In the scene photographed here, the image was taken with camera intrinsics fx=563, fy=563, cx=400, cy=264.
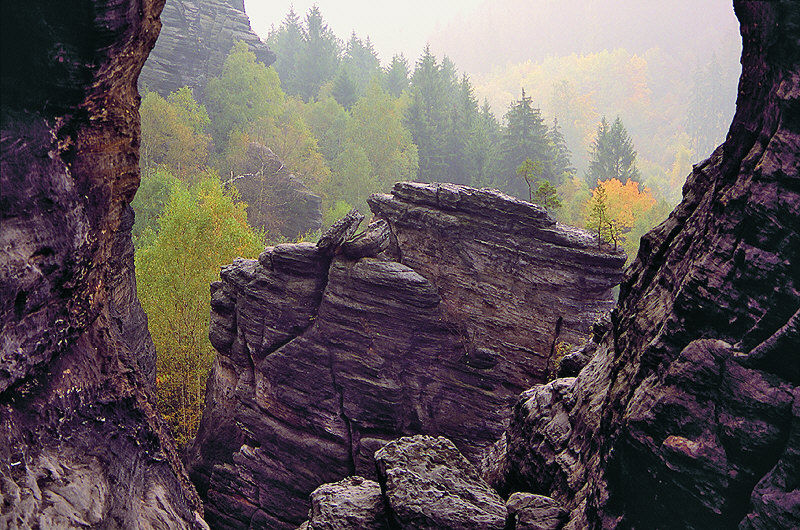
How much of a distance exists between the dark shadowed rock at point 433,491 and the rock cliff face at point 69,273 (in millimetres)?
3923

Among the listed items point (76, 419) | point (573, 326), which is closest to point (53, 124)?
point (76, 419)

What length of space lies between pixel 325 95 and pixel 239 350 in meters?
58.9

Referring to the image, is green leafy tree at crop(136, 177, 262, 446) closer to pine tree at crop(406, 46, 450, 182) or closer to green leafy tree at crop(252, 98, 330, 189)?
green leafy tree at crop(252, 98, 330, 189)

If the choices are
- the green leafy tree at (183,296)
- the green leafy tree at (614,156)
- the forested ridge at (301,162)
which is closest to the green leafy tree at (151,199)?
the forested ridge at (301,162)

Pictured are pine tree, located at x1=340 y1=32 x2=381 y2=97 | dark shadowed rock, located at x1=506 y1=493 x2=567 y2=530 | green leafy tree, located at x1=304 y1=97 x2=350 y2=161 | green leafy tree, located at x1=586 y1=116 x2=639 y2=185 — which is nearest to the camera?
dark shadowed rock, located at x1=506 y1=493 x2=567 y2=530

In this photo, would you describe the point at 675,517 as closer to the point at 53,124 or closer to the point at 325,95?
the point at 53,124

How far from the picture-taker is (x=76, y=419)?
28.9 feet

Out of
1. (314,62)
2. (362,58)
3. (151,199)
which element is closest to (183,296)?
(151,199)

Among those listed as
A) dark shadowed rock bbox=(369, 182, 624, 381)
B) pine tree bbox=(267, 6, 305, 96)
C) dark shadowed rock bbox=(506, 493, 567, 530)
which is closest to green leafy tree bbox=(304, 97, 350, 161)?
pine tree bbox=(267, 6, 305, 96)

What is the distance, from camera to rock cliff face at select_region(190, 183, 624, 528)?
21266 millimetres

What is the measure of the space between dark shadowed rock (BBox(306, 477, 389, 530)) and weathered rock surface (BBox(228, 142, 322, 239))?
126 ft

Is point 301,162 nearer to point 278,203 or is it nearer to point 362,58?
point 278,203

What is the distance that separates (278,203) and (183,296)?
71.9ft

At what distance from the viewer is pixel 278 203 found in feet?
166
